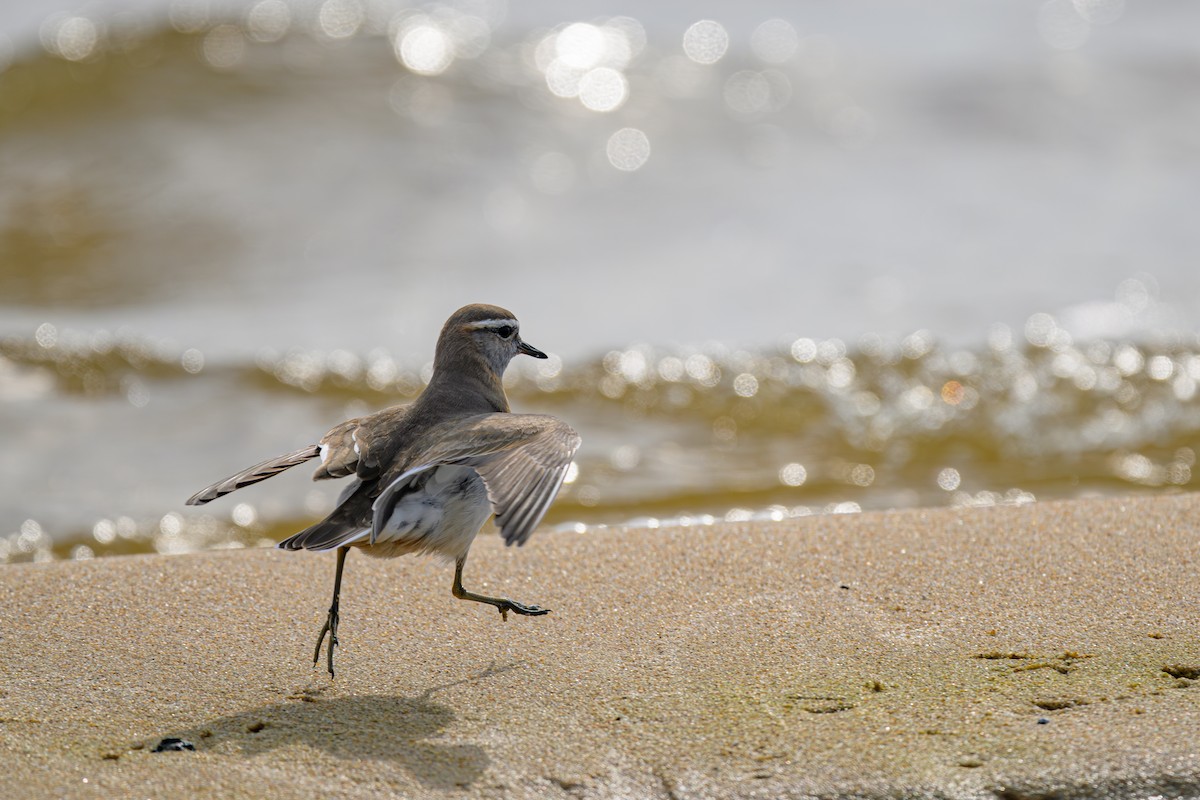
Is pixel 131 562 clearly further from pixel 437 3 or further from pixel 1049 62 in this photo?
pixel 1049 62

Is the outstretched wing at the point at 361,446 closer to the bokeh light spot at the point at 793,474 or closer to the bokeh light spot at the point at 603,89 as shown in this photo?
the bokeh light spot at the point at 793,474

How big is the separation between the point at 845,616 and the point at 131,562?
268cm

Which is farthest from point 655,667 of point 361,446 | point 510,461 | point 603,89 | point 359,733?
point 603,89

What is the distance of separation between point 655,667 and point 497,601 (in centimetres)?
69

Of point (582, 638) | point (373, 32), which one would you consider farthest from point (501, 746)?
point (373, 32)

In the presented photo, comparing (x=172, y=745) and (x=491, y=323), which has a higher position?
(x=491, y=323)

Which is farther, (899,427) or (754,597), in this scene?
(899,427)

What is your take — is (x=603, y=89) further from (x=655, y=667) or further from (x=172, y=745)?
(x=172, y=745)

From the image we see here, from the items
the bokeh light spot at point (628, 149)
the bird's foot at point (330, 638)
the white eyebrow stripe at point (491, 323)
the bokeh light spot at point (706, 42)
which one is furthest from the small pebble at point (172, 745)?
the bokeh light spot at point (706, 42)

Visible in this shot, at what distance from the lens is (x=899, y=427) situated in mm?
7957

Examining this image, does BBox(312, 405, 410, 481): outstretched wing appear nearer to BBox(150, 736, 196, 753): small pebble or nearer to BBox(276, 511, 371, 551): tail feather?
BBox(276, 511, 371, 551): tail feather

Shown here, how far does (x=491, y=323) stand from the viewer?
5.37 meters

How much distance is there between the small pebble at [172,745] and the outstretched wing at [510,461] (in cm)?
83

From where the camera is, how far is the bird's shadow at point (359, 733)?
340cm
